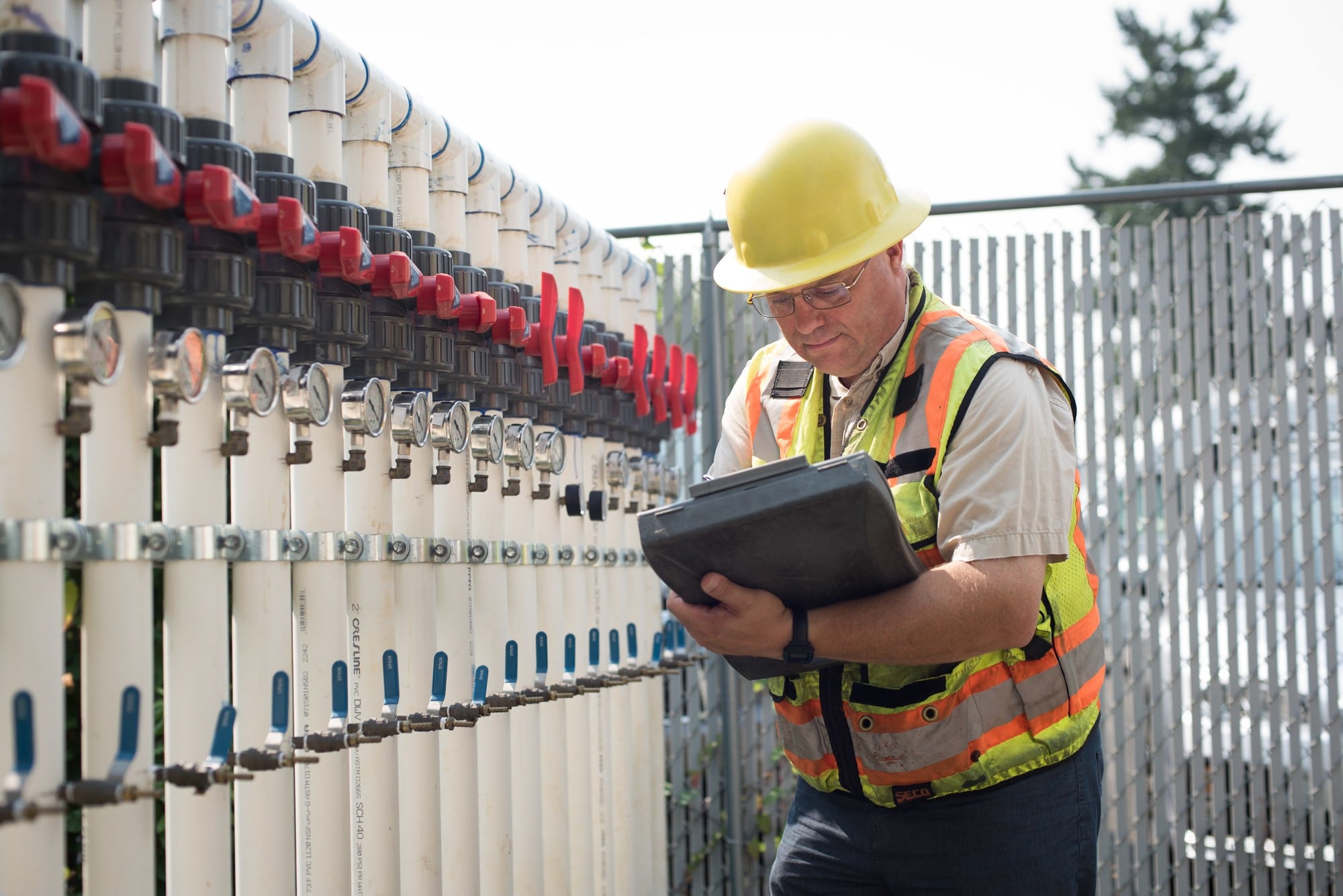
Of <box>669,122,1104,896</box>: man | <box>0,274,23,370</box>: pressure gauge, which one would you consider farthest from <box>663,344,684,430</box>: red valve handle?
Result: <box>0,274,23,370</box>: pressure gauge

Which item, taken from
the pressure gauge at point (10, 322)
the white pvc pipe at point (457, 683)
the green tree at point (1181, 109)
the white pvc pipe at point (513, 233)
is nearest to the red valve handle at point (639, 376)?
the white pvc pipe at point (513, 233)

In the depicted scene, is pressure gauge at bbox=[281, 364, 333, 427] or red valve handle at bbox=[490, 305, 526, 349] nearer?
pressure gauge at bbox=[281, 364, 333, 427]

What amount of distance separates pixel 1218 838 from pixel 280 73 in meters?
4.06

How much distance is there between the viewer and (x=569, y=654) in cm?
342

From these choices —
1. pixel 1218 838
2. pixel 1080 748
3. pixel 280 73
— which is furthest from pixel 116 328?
pixel 1218 838

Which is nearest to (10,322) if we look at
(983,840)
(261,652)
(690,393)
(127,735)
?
(127,735)

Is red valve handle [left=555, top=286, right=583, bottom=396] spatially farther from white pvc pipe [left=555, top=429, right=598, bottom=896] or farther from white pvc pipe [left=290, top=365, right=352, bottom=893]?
white pvc pipe [left=290, top=365, right=352, bottom=893]

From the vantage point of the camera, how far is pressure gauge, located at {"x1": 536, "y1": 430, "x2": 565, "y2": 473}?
126 inches

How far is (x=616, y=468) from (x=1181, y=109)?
2656 centimetres

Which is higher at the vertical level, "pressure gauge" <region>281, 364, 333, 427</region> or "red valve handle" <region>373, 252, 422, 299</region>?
"red valve handle" <region>373, 252, 422, 299</region>

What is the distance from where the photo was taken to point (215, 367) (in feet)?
6.51

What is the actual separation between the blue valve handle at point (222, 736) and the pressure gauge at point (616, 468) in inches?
77.8

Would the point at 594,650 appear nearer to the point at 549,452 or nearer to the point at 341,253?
the point at 549,452

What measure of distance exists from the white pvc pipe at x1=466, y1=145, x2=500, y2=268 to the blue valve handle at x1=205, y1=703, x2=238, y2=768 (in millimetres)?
1475
